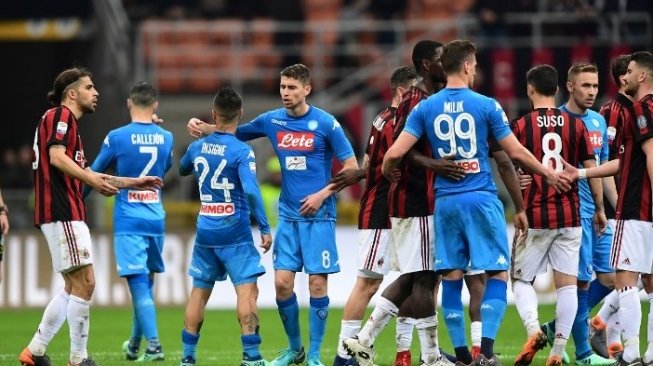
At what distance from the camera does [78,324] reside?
10664 millimetres

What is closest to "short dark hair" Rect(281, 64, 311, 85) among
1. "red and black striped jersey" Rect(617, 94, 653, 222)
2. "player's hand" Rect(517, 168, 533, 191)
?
"player's hand" Rect(517, 168, 533, 191)

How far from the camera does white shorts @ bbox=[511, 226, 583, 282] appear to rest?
36.1 ft

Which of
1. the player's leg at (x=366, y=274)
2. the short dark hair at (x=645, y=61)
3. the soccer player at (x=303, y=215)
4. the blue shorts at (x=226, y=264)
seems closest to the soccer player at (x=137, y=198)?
the soccer player at (x=303, y=215)

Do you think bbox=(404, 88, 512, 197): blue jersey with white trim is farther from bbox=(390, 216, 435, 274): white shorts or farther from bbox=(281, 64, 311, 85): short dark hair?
bbox=(281, 64, 311, 85): short dark hair

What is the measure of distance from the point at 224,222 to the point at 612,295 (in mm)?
3511

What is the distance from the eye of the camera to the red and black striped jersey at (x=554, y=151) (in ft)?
35.8

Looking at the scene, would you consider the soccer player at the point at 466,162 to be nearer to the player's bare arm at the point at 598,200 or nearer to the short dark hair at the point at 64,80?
the player's bare arm at the point at 598,200

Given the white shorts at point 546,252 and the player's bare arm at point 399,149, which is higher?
the player's bare arm at point 399,149

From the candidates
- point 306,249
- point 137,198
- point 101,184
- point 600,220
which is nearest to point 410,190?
point 306,249

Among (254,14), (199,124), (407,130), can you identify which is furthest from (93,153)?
(407,130)

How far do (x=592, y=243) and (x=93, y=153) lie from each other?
1234 centimetres

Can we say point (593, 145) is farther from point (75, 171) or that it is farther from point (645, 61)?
point (75, 171)

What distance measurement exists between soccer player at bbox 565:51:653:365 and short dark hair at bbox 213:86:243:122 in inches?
105

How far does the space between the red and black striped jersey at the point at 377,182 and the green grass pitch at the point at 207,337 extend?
1.29 meters
